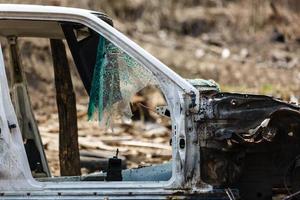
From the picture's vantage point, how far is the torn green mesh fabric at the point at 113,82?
4.89m

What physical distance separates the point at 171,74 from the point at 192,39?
18.0m

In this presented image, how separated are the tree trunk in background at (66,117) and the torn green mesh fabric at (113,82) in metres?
1.50

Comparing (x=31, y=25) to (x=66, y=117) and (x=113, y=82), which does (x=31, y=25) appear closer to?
(x=113, y=82)

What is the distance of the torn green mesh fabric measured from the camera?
16.0 ft

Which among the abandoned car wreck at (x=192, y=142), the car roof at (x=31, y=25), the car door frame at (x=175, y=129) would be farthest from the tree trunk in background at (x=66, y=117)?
the car door frame at (x=175, y=129)

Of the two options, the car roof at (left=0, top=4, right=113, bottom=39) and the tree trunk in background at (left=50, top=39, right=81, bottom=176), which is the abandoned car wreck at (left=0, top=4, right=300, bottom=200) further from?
the tree trunk in background at (left=50, top=39, right=81, bottom=176)

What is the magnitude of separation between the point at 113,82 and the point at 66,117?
1901mm

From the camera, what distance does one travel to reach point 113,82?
5.02m

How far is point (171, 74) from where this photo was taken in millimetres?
4625

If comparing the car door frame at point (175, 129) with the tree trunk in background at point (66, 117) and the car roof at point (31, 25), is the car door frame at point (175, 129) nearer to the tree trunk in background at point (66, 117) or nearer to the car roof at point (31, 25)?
the car roof at point (31, 25)

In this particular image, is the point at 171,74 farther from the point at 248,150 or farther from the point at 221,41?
the point at 221,41

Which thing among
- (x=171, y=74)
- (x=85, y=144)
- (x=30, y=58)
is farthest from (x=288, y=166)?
(x=30, y=58)

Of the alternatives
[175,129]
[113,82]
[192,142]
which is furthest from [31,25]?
[192,142]

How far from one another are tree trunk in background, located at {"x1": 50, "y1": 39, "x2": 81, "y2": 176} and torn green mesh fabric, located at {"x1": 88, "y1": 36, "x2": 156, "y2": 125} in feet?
4.93
